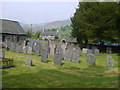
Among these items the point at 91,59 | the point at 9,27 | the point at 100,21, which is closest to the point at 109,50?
the point at 100,21

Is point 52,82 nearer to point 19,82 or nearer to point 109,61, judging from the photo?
point 19,82

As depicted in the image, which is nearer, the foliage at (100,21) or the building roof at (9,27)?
the foliage at (100,21)

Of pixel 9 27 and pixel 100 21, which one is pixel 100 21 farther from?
pixel 9 27

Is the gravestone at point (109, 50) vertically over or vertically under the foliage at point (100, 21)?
under

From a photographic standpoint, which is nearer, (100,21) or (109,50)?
(100,21)

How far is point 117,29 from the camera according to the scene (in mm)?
28406

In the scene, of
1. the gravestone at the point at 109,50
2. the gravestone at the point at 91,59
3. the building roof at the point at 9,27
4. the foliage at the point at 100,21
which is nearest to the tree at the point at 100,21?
the foliage at the point at 100,21

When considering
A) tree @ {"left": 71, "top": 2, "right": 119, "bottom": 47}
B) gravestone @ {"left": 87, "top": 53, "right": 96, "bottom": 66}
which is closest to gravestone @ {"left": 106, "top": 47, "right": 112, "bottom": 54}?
tree @ {"left": 71, "top": 2, "right": 119, "bottom": 47}

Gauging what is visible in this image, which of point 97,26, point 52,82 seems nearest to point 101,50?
point 97,26

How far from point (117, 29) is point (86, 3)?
9.89 metres

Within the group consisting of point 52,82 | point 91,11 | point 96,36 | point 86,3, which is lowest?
point 52,82

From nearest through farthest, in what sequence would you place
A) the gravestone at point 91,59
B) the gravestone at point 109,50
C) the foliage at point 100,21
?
the gravestone at point 91,59, the foliage at point 100,21, the gravestone at point 109,50

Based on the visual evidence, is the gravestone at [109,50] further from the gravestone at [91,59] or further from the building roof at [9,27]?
the building roof at [9,27]

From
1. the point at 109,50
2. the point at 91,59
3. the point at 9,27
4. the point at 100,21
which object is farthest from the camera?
the point at 9,27
